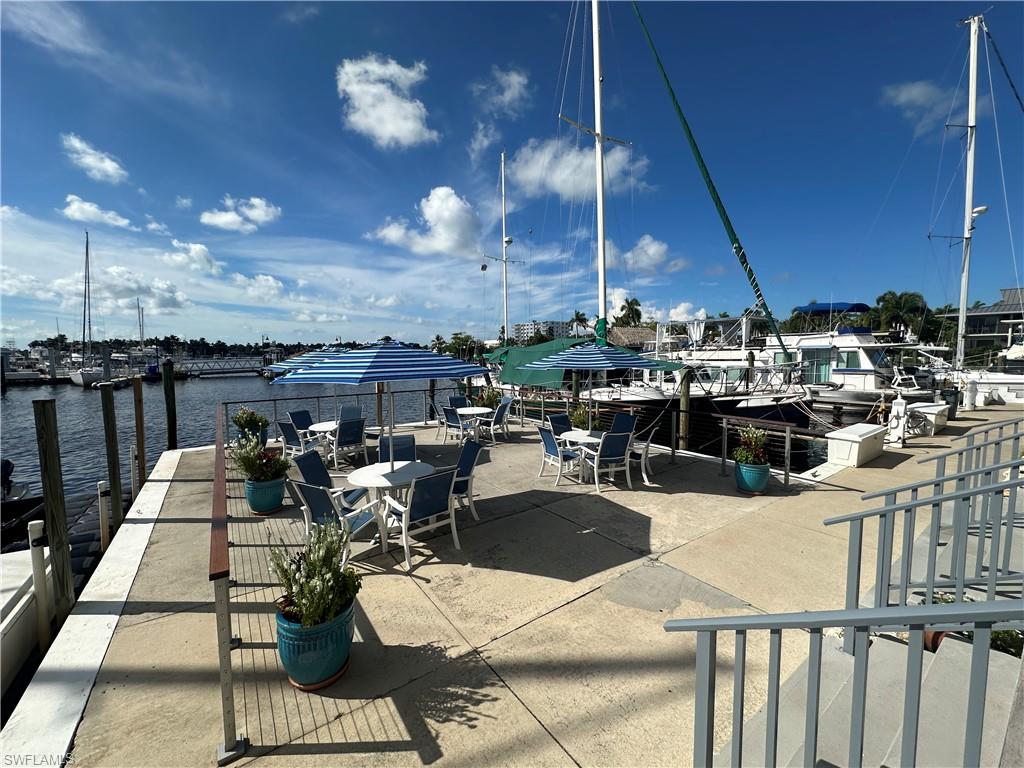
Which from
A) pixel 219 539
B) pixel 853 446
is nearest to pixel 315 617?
pixel 219 539

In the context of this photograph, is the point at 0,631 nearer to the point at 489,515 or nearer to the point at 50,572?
the point at 50,572

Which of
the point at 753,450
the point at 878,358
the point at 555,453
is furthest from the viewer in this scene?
the point at 878,358

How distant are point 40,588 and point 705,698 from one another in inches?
220

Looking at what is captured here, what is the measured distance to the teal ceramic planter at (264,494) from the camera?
224 inches

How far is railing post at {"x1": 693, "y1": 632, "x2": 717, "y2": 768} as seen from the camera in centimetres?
156

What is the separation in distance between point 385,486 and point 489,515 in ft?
4.99

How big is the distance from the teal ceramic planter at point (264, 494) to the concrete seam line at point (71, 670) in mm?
1144

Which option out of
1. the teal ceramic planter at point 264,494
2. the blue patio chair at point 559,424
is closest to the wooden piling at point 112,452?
the teal ceramic planter at point 264,494

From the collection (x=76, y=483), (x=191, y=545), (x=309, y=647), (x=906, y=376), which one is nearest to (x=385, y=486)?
(x=309, y=647)

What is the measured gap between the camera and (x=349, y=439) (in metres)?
8.14

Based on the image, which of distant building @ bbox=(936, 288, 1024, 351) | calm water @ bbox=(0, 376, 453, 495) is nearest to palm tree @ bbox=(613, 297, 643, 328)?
distant building @ bbox=(936, 288, 1024, 351)

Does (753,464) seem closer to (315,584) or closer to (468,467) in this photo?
(468,467)

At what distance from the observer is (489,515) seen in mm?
5477

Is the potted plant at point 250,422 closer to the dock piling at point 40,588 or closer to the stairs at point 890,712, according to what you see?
the dock piling at point 40,588
